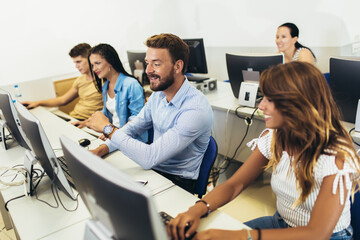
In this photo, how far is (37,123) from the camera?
3.88ft

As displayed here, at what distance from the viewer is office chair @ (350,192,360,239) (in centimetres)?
109

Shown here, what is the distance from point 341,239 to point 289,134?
402mm

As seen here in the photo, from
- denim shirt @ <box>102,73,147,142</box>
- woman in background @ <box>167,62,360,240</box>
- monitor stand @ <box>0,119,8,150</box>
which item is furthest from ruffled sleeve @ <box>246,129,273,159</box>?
monitor stand @ <box>0,119,8,150</box>

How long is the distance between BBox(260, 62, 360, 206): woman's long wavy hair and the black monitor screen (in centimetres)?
184

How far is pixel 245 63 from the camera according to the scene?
92.1 inches

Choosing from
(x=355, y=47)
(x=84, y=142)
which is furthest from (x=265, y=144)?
(x=355, y=47)

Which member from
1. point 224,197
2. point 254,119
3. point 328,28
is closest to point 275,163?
point 224,197

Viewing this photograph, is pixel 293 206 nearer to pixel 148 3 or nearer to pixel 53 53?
pixel 53 53

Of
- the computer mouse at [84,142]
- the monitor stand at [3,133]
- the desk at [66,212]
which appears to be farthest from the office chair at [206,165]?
the monitor stand at [3,133]

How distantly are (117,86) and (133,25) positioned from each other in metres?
2.04

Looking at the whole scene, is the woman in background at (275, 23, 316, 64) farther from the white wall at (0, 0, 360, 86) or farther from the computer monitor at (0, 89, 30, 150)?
the computer monitor at (0, 89, 30, 150)

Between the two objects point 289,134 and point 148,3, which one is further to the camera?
point 148,3

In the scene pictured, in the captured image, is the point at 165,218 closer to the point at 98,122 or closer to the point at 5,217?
the point at 98,122

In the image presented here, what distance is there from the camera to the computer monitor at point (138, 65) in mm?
3342
